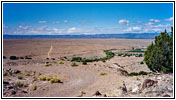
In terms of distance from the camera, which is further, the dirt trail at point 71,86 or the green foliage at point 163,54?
the green foliage at point 163,54

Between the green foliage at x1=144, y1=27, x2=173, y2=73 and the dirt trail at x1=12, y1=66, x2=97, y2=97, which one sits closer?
the dirt trail at x1=12, y1=66, x2=97, y2=97

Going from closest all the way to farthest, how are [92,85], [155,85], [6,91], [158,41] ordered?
1. [155,85]
2. [6,91]
3. [92,85]
4. [158,41]

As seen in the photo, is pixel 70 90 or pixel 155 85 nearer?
pixel 155 85

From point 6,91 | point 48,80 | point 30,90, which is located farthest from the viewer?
point 48,80

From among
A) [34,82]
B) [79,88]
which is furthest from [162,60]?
[34,82]

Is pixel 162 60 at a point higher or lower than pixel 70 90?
higher

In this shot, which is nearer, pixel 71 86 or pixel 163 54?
pixel 71 86

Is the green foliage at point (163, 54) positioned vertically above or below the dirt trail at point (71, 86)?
above

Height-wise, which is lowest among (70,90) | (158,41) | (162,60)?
(70,90)

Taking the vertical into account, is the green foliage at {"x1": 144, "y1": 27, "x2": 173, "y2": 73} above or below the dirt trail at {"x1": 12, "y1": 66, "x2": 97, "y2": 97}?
above

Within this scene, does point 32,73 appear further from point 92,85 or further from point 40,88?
point 92,85

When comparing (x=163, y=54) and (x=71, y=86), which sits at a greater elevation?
(x=163, y=54)
